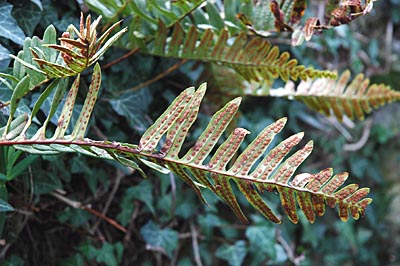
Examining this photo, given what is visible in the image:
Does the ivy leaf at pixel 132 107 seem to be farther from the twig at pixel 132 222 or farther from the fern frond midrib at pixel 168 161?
the fern frond midrib at pixel 168 161

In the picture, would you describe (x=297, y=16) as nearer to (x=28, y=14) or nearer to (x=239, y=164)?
(x=239, y=164)

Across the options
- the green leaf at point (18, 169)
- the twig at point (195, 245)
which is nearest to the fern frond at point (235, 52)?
the green leaf at point (18, 169)

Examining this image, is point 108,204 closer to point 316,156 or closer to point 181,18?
point 181,18

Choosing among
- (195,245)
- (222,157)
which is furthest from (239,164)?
(195,245)

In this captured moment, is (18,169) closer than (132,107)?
Yes

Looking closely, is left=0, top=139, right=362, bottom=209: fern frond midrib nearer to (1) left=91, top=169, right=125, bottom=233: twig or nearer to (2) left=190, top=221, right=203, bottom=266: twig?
(1) left=91, top=169, right=125, bottom=233: twig

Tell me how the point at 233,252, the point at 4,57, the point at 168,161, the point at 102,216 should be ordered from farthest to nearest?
the point at 233,252 → the point at 102,216 → the point at 4,57 → the point at 168,161

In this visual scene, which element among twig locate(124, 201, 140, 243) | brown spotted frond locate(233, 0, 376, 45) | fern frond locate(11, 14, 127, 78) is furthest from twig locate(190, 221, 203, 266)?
fern frond locate(11, 14, 127, 78)
